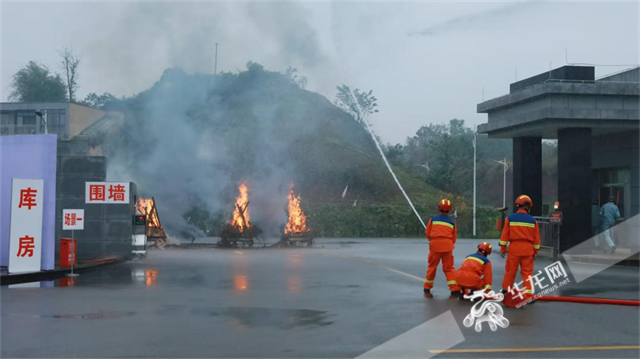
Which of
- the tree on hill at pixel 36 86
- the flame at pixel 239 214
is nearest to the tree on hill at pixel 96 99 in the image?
the tree on hill at pixel 36 86

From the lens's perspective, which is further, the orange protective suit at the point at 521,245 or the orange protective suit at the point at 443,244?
the orange protective suit at the point at 443,244

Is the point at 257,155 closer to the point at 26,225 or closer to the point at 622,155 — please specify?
the point at 622,155

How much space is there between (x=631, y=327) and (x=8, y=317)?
9.16m

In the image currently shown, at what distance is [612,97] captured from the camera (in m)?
22.8

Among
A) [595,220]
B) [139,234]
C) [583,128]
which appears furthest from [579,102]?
[139,234]

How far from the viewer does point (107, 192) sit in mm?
21625

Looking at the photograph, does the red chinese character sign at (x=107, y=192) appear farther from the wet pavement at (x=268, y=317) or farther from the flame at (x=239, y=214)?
the flame at (x=239, y=214)

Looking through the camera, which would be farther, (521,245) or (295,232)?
(295,232)

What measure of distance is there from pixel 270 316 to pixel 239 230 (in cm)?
2051

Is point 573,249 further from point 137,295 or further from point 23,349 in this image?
point 23,349

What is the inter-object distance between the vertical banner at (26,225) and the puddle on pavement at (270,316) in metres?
7.16

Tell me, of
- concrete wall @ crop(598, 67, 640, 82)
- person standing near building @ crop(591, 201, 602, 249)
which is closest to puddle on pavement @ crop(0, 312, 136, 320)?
person standing near building @ crop(591, 201, 602, 249)

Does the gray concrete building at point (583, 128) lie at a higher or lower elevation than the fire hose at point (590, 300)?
higher

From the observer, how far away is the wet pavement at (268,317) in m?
7.86
